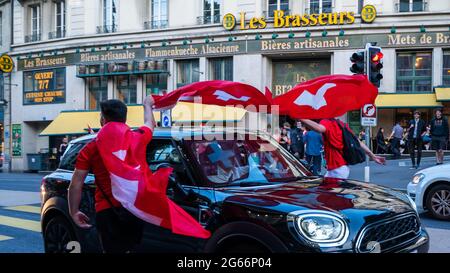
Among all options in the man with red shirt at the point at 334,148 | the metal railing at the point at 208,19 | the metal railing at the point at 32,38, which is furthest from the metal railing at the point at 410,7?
the metal railing at the point at 32,38

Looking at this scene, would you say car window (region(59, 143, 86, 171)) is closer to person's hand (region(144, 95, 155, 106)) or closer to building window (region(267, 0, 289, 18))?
person's hand (region(144, 95, 155, 106))

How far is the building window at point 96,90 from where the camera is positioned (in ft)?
94.7

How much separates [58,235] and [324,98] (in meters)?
3.57

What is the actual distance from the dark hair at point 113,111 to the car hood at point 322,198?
3.56ft

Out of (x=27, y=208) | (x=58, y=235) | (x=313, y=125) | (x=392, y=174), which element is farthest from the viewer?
(x=392, y=174)

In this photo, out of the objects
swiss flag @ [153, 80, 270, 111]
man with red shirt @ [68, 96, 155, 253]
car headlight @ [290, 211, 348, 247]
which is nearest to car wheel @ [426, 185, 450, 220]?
swiss flag @ [153, 80, 270, 111]

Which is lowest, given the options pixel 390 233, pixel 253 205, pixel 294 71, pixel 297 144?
pixel 390 233

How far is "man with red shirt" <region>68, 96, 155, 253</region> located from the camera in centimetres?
362

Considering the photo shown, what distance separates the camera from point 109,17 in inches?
1121

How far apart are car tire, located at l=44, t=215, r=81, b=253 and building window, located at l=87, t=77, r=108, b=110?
2423 cm

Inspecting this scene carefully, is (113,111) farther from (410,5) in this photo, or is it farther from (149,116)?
(410,5)

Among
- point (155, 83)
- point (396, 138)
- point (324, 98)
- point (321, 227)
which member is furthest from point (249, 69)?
point (321, 227)

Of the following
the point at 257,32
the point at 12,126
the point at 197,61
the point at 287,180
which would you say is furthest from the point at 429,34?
the point at 12,126
